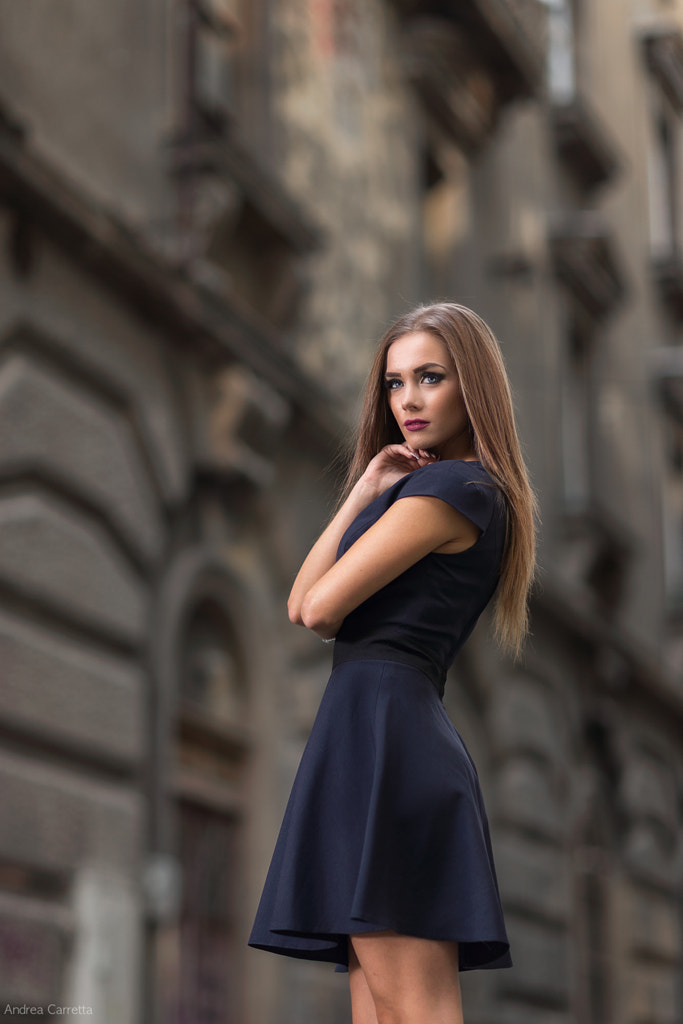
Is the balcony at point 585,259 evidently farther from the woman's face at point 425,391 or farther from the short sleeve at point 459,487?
the short sleeve at point 459,487

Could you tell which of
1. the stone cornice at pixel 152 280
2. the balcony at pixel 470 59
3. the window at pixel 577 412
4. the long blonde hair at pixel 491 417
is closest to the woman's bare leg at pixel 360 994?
the long blonde hair at pixel 491 417

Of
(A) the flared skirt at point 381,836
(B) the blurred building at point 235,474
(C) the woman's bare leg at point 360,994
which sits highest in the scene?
(B) the blurred building at point 235,474

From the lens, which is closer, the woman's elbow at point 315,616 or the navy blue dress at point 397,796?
the navy blue dress at point 397,796

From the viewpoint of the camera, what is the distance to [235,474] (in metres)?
7.92

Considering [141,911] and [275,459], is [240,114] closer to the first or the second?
[275,459]

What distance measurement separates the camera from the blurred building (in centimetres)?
646

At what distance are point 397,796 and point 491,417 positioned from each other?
25.6 inches

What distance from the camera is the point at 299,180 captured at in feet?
31.0

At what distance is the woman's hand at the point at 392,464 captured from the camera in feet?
8.75

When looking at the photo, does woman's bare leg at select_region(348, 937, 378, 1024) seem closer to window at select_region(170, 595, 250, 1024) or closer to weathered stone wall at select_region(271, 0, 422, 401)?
window at select_region(170, 595, 250, 1024)

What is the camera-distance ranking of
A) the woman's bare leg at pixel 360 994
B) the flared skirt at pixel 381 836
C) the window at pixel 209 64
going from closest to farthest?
the flared skirt at pixel 381 836, the woman's bare leg at pixel 360 994, the window at pixel 209 64

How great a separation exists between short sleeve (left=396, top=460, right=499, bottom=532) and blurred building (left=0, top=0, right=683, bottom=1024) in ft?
2.29

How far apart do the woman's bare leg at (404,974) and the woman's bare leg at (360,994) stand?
0.10 meters

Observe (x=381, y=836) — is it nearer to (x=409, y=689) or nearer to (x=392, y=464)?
(x=409, y=689)
